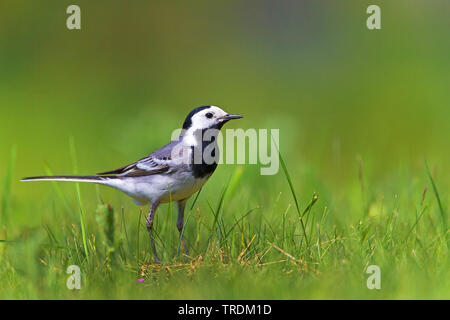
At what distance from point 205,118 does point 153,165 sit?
561mm

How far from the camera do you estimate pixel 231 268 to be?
336 cm

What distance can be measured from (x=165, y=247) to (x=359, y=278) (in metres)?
1.40

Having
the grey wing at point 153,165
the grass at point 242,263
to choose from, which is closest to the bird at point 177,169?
the grey wing at point 153,165

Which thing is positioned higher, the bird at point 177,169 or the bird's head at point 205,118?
the bird's head at point 205,118

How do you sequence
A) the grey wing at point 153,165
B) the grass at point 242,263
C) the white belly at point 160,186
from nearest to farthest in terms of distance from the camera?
the grass at point 242,263 < the white belly at point 160,186 < the grey wing at point 153,165

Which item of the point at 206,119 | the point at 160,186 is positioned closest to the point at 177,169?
the point at 160,186

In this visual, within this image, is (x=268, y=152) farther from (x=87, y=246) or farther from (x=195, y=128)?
(x=87, y=246)

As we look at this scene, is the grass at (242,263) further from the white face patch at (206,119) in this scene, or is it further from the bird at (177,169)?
the white face patch at (206,119)

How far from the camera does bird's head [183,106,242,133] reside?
4277mm

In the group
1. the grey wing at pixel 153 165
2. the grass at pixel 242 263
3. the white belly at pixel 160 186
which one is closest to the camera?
the grass at pixel 242 263

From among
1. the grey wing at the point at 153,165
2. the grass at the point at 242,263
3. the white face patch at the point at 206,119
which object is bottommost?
the grass at the point at 242,263

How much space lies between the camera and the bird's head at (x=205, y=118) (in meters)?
4.28


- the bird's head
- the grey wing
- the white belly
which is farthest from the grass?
the bird's head
